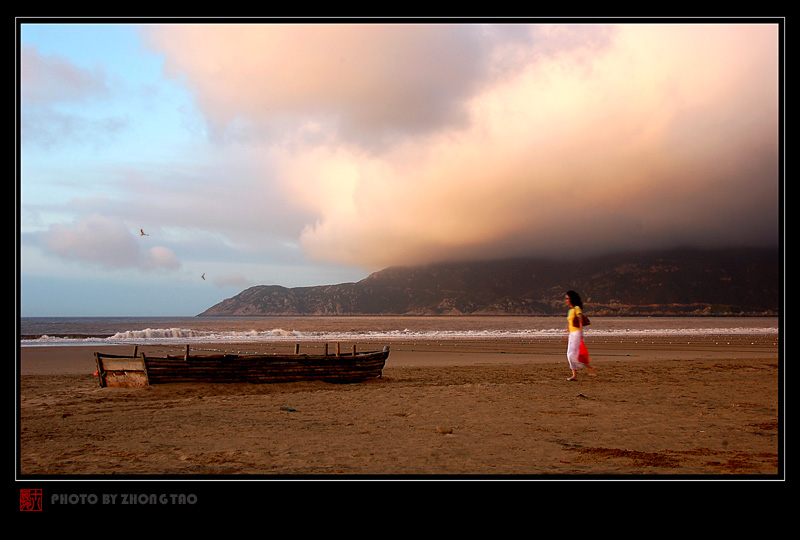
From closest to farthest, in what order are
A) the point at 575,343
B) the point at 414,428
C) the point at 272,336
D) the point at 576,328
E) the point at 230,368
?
the point at 414,428 → the point at 576,328 → the point at 575,343 → the point at 230,368 → the point at 272,336

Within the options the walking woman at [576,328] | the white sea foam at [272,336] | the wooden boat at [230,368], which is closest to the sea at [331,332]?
the white sea foam at [272,336]

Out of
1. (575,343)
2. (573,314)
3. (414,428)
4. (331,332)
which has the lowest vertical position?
(331,332)

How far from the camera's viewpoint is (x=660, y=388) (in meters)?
13.7

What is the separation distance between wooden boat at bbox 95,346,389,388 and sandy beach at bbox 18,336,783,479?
41 cm

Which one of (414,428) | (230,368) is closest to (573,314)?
(414,428)

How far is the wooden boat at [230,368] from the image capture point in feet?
48.1

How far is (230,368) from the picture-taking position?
15.3m

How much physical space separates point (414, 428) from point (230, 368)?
8.45 meters
